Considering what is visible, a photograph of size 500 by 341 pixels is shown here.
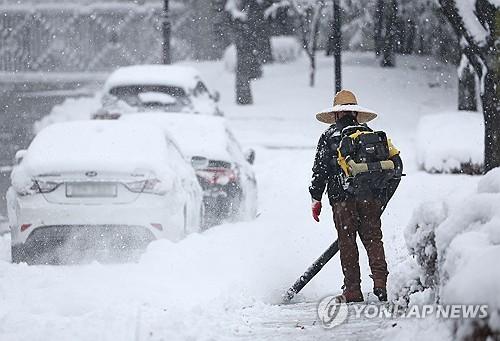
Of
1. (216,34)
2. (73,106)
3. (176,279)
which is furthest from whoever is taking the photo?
(216,34)

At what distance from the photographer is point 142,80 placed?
15.7m

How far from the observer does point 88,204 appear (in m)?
8.31

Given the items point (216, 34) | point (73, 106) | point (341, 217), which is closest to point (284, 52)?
point (216, 34)

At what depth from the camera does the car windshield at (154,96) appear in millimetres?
15250

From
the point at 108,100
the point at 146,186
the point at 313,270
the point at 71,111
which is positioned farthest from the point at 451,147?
the point at 71,111

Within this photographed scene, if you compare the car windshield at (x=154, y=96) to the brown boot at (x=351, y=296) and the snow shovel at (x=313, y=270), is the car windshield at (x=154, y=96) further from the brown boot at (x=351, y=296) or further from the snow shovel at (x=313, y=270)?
the brown boot at (x=351, y=296)

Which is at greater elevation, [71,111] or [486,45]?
[486,45]

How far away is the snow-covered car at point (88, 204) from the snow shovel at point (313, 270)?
149 cm

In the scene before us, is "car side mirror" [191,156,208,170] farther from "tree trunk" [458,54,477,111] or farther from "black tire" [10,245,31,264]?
"tree trunk" [458,54,477,111]

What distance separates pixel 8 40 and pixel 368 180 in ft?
130

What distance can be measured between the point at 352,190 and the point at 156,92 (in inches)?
368

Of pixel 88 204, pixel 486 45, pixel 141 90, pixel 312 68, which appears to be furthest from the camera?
pixel 312 68

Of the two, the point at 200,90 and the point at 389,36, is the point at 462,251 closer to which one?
the point at 200,90

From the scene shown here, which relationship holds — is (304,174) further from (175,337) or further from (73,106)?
(73,106)
